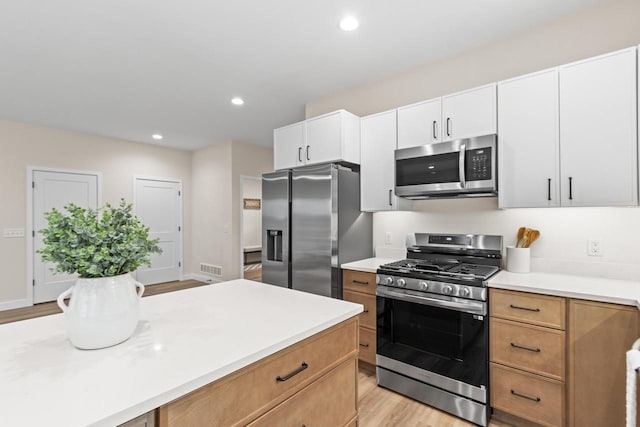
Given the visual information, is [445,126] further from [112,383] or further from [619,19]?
[112,383]

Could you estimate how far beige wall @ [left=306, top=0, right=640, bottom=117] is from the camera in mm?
2092

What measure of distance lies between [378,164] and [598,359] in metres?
1.99

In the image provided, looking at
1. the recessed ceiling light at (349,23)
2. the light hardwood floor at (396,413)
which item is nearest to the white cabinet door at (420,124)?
the recessed ceiling light at (349,23)

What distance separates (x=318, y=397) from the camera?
3.91 ft

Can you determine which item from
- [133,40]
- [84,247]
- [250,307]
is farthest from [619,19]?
[133,40]

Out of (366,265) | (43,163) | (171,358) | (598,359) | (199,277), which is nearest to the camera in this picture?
(171,358)

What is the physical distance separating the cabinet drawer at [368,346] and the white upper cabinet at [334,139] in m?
1.54

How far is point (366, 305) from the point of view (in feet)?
8.43

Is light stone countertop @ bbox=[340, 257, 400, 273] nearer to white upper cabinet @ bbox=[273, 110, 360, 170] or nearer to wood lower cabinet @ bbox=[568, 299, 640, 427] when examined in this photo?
white upper cabinet @ bbox=[273, 110, 360, 170]

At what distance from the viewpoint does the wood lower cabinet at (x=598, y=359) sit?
5.33 ft

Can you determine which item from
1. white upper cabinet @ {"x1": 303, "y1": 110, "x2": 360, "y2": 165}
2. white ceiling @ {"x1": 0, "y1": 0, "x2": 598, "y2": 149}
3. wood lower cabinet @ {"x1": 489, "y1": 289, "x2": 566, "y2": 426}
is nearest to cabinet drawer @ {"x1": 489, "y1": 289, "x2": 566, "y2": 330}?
wood lower cabinet @ {"x1": 489, "y1": 289, "x2": 566, "y2": 426}

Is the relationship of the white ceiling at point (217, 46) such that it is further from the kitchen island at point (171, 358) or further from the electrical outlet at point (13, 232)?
the kitchen island at point (171, 358)

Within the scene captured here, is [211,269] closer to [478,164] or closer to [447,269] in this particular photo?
[447,269]

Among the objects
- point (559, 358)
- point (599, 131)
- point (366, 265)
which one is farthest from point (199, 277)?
point (599, 131)
